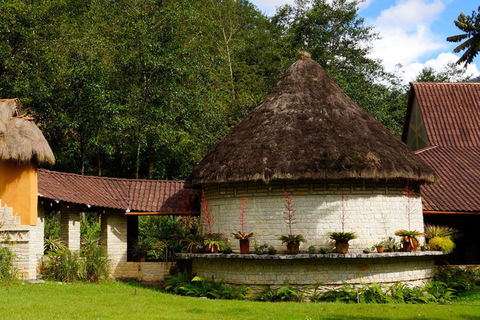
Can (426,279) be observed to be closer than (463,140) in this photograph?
Yes

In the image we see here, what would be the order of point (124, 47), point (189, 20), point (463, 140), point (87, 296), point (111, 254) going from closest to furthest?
point (87, 296) → point (111, 254) → point (463, 140) → point (124, 47) → point (189, 20)

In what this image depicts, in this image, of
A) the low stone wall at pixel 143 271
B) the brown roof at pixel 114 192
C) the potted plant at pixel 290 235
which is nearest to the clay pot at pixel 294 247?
the potted plant at pixel 290 235

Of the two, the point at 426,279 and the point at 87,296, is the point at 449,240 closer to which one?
the point at 426,279

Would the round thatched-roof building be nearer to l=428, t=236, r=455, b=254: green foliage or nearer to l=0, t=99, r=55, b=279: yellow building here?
l=428, t=236, r=455, b=254: green foliage

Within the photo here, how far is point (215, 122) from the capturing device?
98.3 feet

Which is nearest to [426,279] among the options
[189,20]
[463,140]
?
[463,140]

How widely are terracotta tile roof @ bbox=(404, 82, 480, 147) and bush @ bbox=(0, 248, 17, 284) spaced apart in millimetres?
17095

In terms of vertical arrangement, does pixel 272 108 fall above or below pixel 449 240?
above

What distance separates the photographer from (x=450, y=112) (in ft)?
78.8

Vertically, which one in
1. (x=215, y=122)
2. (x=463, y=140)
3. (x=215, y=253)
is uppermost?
(x=215, y=122)

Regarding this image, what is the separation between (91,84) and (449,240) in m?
16.2

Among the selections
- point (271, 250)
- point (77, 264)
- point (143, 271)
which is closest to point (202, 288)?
point (271, 250)

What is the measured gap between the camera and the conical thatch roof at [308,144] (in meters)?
14.1

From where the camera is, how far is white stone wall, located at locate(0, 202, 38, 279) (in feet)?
47.5
